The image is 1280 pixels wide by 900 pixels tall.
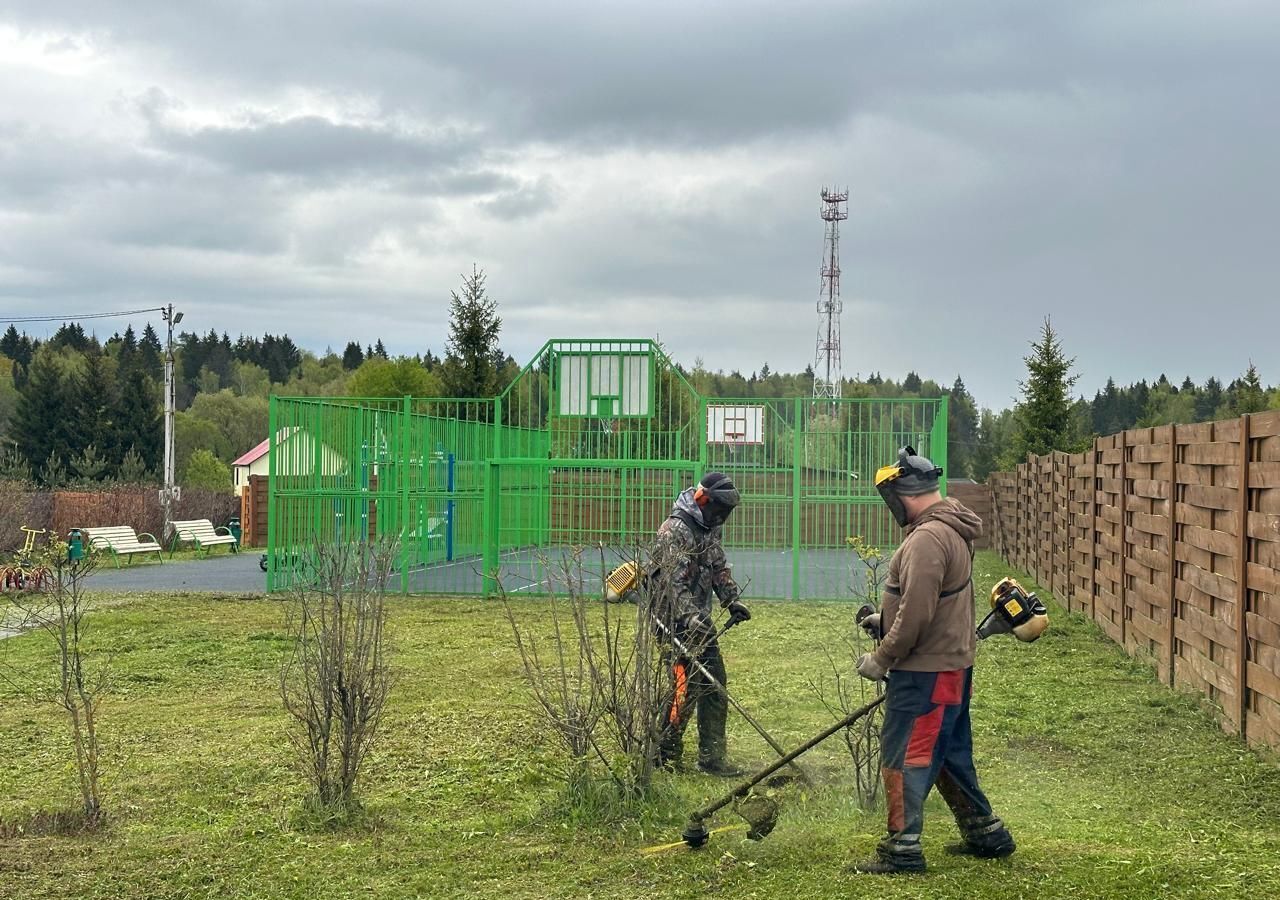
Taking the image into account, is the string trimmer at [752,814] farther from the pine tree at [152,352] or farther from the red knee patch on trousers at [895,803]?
the pine tree at [152,352]

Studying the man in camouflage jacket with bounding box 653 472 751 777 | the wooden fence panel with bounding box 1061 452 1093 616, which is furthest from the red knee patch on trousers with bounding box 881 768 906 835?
the wooden fence panel with bounding box 1061 452 1093 616

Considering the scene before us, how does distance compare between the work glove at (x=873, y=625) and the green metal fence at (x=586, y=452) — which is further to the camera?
the green metal fence at (x=586, y=452)

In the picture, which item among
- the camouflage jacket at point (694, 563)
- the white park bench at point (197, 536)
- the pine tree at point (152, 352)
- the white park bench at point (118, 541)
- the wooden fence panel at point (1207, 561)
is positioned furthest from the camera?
the pine tree at point (152, 352)

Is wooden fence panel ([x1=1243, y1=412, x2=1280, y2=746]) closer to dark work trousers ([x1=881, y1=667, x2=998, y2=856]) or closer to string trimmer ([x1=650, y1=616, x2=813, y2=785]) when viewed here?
string trimmer ([x1=650, y1=616, x2=813, y2=785])

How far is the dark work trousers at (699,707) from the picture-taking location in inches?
280

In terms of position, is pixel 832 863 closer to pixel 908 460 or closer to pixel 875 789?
pixel 875 789

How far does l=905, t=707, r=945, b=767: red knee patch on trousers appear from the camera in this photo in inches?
200

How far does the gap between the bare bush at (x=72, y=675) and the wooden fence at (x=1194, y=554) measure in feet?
19.6

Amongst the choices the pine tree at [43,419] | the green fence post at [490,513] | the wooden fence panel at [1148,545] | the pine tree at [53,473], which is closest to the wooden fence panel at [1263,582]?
the wooden fence panel at [1148,545]

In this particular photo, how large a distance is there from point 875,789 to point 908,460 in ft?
5.94

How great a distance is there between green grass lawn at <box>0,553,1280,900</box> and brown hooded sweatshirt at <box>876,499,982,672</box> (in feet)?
2.74

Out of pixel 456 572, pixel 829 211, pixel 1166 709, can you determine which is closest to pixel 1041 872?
pixel 1166 709

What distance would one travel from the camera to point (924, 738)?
5.08 meters

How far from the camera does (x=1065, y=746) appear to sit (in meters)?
8.19
